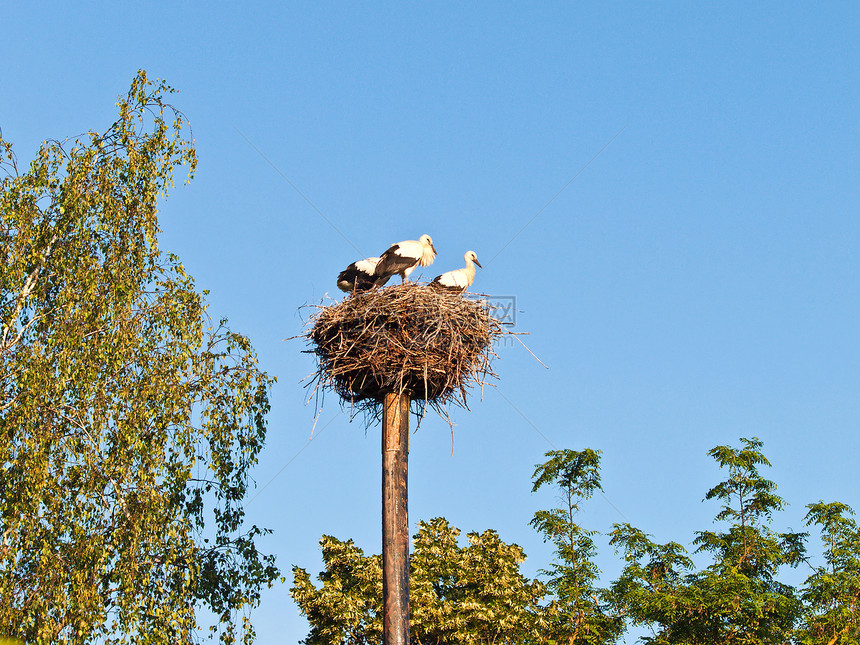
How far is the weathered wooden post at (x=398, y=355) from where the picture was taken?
986 cm

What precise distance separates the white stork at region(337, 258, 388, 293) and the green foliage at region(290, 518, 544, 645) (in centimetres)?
802

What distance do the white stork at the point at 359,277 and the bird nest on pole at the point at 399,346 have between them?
77.7 inches

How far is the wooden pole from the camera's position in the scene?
9227mm

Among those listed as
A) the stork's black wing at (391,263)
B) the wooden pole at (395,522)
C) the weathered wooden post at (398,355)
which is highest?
the stork's black wing at (391,263)

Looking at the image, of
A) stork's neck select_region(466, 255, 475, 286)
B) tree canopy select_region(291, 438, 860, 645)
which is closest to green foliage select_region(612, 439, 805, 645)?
tree canopy select_region(291, 438, 860, 645)

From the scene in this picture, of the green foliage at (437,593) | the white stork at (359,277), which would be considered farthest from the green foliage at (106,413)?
the green foliage at (437,593)

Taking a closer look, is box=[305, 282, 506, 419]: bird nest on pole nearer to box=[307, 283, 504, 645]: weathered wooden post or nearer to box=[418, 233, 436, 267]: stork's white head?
box=[307, 283, 504, 645]: weathered wooden post

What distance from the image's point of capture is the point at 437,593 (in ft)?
66.7

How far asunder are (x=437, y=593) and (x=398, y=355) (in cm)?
1135

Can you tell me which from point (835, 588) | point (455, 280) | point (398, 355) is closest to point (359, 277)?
point (455, 280)

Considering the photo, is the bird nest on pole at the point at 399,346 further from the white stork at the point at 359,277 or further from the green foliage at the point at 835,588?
the green foliage at the point at 835,588

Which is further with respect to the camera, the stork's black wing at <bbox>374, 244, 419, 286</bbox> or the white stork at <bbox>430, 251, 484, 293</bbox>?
the stork's black wing at <bbox>374, 244, 419, 286</bbox>

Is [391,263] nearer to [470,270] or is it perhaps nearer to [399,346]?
[470,270]

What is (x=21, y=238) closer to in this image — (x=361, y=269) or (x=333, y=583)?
(x=361, y=269)
